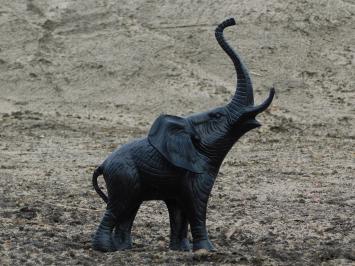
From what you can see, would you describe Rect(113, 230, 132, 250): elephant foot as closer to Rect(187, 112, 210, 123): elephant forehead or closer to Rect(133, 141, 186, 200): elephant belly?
Rect(133, 141, 186, 200): elephant belly

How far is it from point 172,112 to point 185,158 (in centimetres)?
1442

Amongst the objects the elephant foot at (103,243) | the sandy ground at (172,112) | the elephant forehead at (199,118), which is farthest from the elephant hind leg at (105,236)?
the elephant forehead at (199,118)

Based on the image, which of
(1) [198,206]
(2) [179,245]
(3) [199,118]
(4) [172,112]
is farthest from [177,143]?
(4) [172,112]

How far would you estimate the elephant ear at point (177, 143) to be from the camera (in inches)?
332

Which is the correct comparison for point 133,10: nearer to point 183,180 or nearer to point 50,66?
point 50,66

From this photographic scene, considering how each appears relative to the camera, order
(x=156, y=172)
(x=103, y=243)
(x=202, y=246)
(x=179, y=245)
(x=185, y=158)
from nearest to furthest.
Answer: (x=185, y=158) < (x=156, y=172) < (x=202, y=246) < (x=103, y=243) < (x=179, y=245)

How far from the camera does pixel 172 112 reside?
74.9 feet

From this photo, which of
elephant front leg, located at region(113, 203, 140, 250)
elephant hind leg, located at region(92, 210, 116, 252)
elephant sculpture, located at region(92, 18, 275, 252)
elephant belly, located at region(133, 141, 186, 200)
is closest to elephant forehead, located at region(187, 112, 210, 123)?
elephant sculpture, located at region(92, 18, 275, 252)

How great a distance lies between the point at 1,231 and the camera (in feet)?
32.3

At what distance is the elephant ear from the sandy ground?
0.82 metres

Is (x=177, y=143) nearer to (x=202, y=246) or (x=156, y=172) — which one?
(x=156, y=172)

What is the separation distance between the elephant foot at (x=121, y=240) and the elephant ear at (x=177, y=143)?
3.29 ft

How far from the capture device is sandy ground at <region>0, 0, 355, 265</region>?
9.92 m

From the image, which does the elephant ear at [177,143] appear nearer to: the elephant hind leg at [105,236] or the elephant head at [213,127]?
the elephant head at [213,127]
